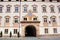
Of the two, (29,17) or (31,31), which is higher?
(29,17)

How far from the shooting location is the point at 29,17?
95.4 feet

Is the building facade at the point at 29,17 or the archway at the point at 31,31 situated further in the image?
the archway at the point at 31,31

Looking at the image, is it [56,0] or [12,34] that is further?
[56,0]

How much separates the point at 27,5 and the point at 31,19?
12.7ft

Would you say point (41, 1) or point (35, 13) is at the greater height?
point (41, 1)

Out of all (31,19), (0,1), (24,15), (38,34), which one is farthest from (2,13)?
(38,34)

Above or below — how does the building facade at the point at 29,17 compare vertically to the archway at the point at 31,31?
above

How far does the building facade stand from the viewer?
28625 mm

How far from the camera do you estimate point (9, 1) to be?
1167 inches

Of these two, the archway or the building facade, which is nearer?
the building facade

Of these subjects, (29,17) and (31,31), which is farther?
(31,31)

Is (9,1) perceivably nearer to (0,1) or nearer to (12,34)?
(0,1)

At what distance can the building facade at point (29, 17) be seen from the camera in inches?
1127

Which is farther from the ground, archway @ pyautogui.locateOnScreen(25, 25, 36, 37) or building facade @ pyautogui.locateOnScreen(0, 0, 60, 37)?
building facade @ pyautogui.locateOnScreen(0, 0, 60, 37)
